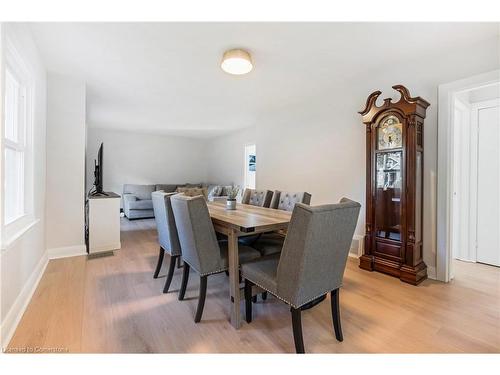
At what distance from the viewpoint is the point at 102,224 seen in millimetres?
3424

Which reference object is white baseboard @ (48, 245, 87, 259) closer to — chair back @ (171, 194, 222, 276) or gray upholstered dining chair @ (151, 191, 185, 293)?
gray upholstered dining chair @ (151, 191, 185, 293)

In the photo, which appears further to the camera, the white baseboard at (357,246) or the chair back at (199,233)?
the white baseboard at (357,246)

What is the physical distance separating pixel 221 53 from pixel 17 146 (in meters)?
1.99

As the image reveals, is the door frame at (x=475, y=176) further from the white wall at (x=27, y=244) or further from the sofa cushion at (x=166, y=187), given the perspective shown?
the sofa cushion at (x=166, y=187)

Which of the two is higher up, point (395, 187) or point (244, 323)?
point (395, 187)

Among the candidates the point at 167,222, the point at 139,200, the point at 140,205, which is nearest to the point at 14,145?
the point at 167,222

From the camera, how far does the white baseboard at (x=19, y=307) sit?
152 cm

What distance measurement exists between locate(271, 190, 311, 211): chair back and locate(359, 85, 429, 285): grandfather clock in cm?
72

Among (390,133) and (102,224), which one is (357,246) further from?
(102,224)

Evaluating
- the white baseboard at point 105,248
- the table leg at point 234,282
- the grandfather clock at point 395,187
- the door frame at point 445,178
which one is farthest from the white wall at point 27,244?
the door frame at point 445,178

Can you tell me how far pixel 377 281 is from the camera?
2469 mm
